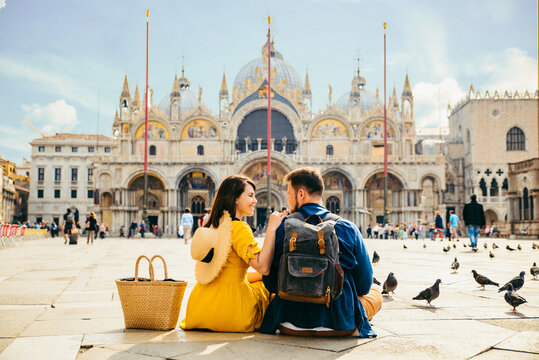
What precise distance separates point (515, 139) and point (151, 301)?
49917 millimetres

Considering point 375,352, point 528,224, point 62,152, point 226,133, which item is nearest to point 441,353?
point 375,352

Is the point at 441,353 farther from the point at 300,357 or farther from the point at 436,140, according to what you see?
the point at 436,140

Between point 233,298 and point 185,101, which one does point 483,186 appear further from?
point 233,298

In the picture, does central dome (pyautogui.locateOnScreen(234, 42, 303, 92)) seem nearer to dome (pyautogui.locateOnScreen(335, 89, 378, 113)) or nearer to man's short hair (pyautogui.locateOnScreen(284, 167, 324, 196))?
dome (pyautogui.locateOnScreen(335, 89, 378, 113))

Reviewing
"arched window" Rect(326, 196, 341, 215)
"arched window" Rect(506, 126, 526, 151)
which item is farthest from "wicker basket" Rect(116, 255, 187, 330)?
"arched window" Rect(506, 126, 526, 151)

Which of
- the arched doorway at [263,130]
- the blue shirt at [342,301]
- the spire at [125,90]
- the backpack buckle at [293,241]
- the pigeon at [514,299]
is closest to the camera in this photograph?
the backpack buckle at [293,241]

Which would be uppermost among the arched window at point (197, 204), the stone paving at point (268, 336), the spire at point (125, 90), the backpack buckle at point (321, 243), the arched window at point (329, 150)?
the spire at point (125, 90)

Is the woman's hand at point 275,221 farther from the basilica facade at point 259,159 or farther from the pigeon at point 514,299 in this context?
the basilica facade at point 259,159

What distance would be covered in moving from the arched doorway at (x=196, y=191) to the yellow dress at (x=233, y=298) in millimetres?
37854

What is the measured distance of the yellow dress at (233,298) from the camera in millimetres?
4094

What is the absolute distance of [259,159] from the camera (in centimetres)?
4019

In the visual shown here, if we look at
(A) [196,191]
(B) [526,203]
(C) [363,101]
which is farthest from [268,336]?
(C) [363,101]

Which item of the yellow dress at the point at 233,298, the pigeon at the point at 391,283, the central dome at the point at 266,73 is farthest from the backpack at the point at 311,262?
the central dome at the point at 266,73

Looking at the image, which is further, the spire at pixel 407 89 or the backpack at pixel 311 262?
the spire at pixel 407 89
